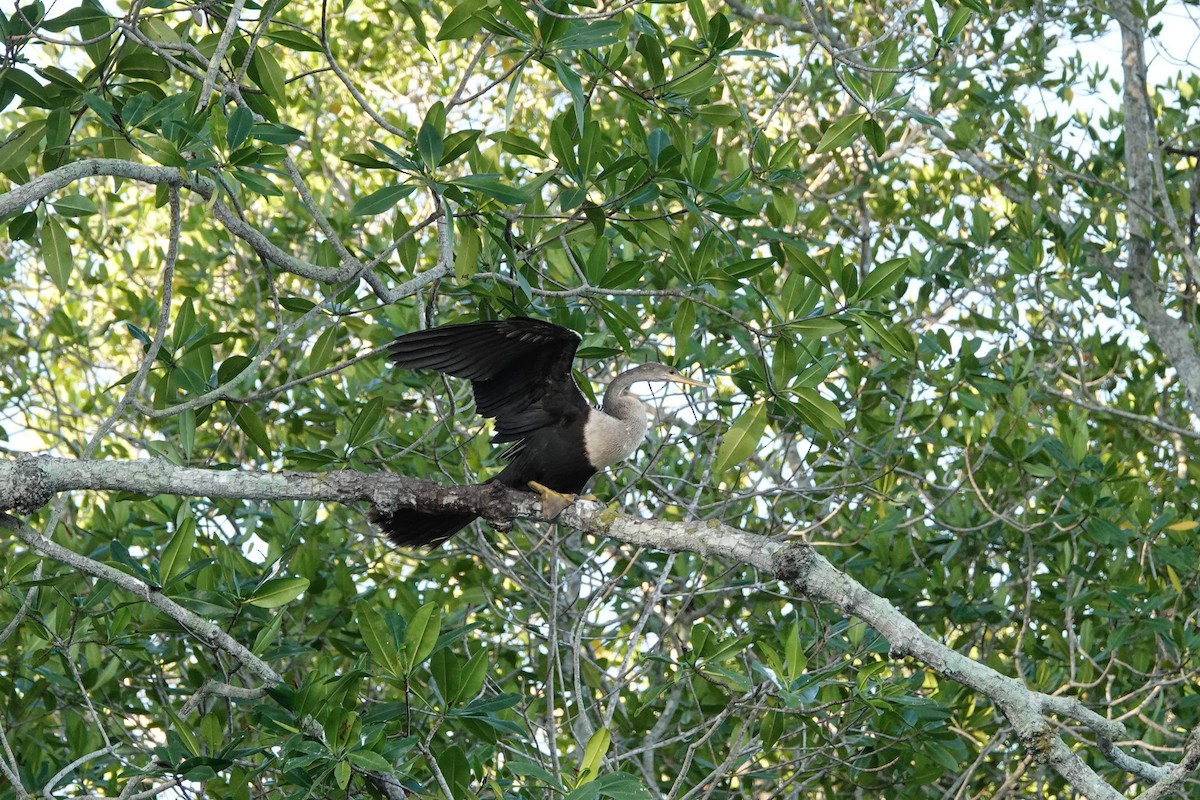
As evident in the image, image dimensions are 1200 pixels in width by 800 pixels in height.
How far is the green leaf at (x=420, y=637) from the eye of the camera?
2361 millimetres

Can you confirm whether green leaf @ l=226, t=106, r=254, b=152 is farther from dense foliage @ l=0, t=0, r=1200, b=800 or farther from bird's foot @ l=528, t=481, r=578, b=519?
bird's foot @ l=528, t=481, r=578, b=519

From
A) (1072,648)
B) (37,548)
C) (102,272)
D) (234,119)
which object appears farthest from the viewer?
(102,272)

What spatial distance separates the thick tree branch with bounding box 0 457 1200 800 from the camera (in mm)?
2205

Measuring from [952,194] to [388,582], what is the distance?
3312 millimetres

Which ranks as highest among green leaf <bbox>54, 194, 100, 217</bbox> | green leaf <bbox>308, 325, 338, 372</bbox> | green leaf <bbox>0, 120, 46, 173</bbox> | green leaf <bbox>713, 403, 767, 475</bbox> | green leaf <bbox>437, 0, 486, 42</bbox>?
green leaf <bbox>437, 0, 486, 42</bbox>

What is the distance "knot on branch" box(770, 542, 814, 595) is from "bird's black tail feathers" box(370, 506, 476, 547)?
0.92 m

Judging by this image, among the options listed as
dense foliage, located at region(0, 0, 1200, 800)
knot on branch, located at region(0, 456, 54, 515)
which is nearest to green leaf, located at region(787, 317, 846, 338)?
dense foliage, located at region(0, 0, 1200, 800)

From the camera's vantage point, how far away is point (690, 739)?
391cm

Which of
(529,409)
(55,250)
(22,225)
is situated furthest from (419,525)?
(22,225)


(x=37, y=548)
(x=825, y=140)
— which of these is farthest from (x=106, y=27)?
(x=825, y=140)

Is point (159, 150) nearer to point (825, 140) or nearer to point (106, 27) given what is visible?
point (106, 27)

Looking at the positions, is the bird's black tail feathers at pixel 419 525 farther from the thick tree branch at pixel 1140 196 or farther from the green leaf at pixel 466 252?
the thick tree branch at pixel 1140 196

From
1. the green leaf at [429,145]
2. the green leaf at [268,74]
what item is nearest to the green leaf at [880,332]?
the green leaf at [429,145]

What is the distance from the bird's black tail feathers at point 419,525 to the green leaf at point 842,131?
1367mm
